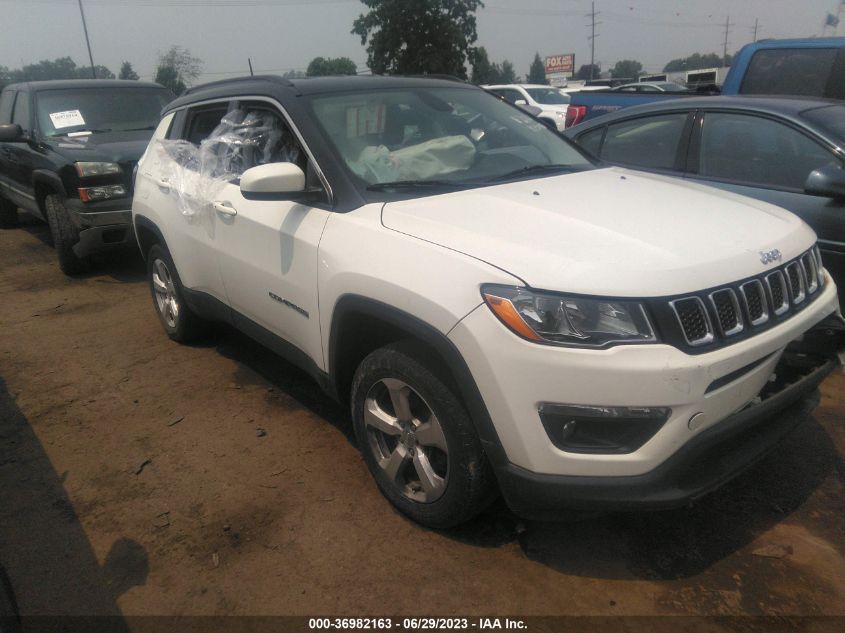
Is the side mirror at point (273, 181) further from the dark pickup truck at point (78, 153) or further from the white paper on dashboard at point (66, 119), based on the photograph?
the white paper on dashboard at point (66, 119)

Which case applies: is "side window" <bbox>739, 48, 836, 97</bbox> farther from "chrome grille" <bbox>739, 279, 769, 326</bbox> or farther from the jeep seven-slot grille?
"chrome grille" <bbox>739, 279, 769, 326</bbox>

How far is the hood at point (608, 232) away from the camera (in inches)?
80.7

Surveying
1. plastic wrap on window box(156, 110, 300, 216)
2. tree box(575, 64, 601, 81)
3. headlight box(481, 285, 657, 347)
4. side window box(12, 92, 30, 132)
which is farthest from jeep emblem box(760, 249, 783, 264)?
tree box(575, 64, 601, 81)

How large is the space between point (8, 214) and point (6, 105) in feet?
6.30

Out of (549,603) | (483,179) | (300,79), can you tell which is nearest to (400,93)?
(300,79)

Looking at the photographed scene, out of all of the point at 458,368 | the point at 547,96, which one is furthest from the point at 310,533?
the point at 547,96

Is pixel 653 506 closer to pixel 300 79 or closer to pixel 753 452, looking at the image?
pixel 753 452

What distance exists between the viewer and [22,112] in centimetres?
721

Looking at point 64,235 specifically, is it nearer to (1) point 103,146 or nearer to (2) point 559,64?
(1) point 103,146

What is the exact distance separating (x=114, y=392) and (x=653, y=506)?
10.7ft

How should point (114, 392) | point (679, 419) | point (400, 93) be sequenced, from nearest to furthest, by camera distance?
point (679, 419) < point (400, 93) < point (114, 392)

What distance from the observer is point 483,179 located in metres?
2.98

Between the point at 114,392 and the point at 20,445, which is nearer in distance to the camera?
the point at 20,445

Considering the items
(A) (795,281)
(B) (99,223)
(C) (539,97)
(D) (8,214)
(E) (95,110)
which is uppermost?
(E) (95,110)
